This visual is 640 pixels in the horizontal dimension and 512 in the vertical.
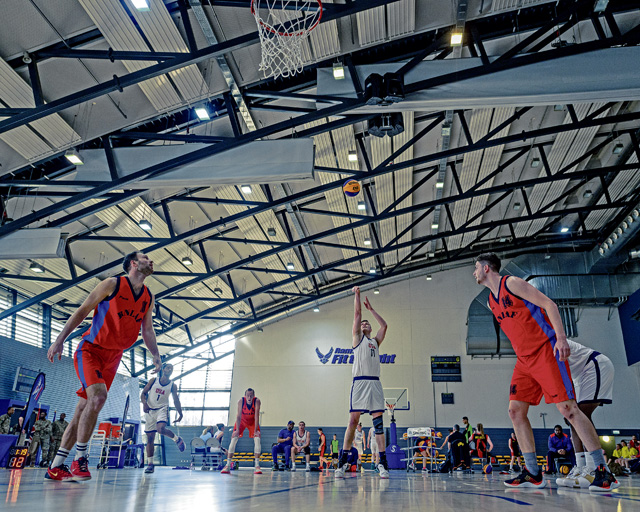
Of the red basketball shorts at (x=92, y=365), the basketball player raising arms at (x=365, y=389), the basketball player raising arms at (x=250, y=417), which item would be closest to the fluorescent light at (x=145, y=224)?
the basketball player raising arms at (x=250, y=417)

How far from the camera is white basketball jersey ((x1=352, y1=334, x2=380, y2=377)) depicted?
710 cm

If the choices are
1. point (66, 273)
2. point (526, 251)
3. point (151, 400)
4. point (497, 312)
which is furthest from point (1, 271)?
point (526, 251)

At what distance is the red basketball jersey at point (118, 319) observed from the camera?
465 centimetres

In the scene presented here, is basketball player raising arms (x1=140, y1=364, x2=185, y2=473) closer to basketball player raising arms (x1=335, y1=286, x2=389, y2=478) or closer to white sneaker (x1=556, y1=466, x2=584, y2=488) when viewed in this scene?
basketball player raising arms (x1=335, y1=286, x2=389, y2=478)

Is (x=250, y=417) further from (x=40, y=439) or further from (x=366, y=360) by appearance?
(x=40, y=439)

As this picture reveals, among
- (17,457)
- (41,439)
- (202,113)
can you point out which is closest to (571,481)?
(202,113)

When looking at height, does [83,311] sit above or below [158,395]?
above

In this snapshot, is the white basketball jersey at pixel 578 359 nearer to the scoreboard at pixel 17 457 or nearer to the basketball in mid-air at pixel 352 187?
the basketball in mid-air at pixel 352 187

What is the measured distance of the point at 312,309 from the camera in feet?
81.0

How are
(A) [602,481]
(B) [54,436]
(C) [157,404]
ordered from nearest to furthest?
(A) [602,481] < (C) [157,404] < (B) [54,436]

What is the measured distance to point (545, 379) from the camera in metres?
4.43

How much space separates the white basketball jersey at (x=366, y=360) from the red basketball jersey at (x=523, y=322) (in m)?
2.61

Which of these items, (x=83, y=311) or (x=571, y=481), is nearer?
(x=83, y=311)

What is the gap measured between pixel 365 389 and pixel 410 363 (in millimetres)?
16841
